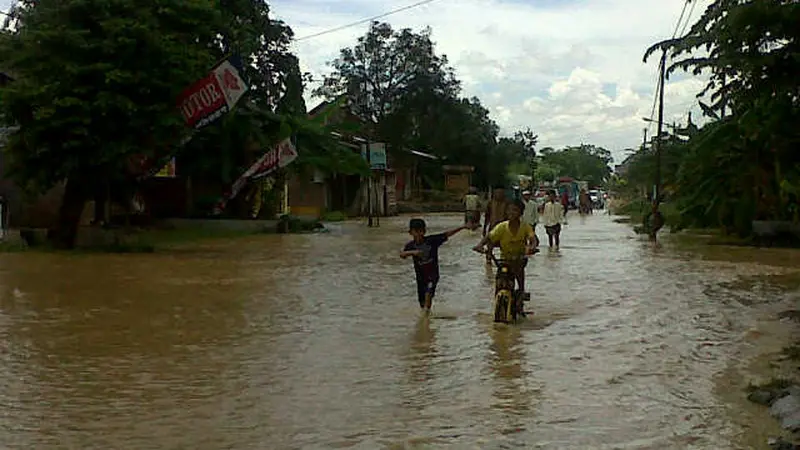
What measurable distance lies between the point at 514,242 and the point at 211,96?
12721 millimetres

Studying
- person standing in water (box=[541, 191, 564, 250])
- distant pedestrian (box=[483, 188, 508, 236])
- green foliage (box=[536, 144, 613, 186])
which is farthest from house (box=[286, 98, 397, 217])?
green foliage (box=[536, 144, 613, 186])

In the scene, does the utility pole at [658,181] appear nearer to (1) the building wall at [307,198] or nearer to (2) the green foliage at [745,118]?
(2) the green foliage at [745,118]

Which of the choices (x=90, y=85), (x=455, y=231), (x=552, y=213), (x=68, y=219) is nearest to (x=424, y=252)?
(x=455, y=231)

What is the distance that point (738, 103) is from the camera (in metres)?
14.8

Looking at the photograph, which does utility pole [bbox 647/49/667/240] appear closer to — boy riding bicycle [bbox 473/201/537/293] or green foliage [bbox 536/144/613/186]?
boy riding bicycle [bbox 473/201/537/293]

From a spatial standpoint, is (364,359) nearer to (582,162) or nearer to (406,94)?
(406,94)

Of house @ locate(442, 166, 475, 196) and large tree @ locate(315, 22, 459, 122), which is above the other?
large tree @ locate(315, 22, 459, 122)

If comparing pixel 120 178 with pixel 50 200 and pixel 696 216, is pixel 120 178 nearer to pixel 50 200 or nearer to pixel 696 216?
pixel 50 200

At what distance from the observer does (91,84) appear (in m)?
21.8

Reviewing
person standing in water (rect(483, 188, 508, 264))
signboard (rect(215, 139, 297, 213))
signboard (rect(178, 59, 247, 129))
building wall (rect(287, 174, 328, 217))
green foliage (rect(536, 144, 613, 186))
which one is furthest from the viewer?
green foliage (rect(536, 144, 613, 186))

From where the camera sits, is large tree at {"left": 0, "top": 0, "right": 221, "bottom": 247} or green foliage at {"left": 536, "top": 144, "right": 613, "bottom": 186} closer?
large tree at {"left": 0, "top": 0, "right": 221, "bottom": 247}

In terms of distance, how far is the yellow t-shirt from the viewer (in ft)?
40.5

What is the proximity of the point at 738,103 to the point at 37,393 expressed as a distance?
10.7 meters

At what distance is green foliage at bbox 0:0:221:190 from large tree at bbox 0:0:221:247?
0.07 feet
